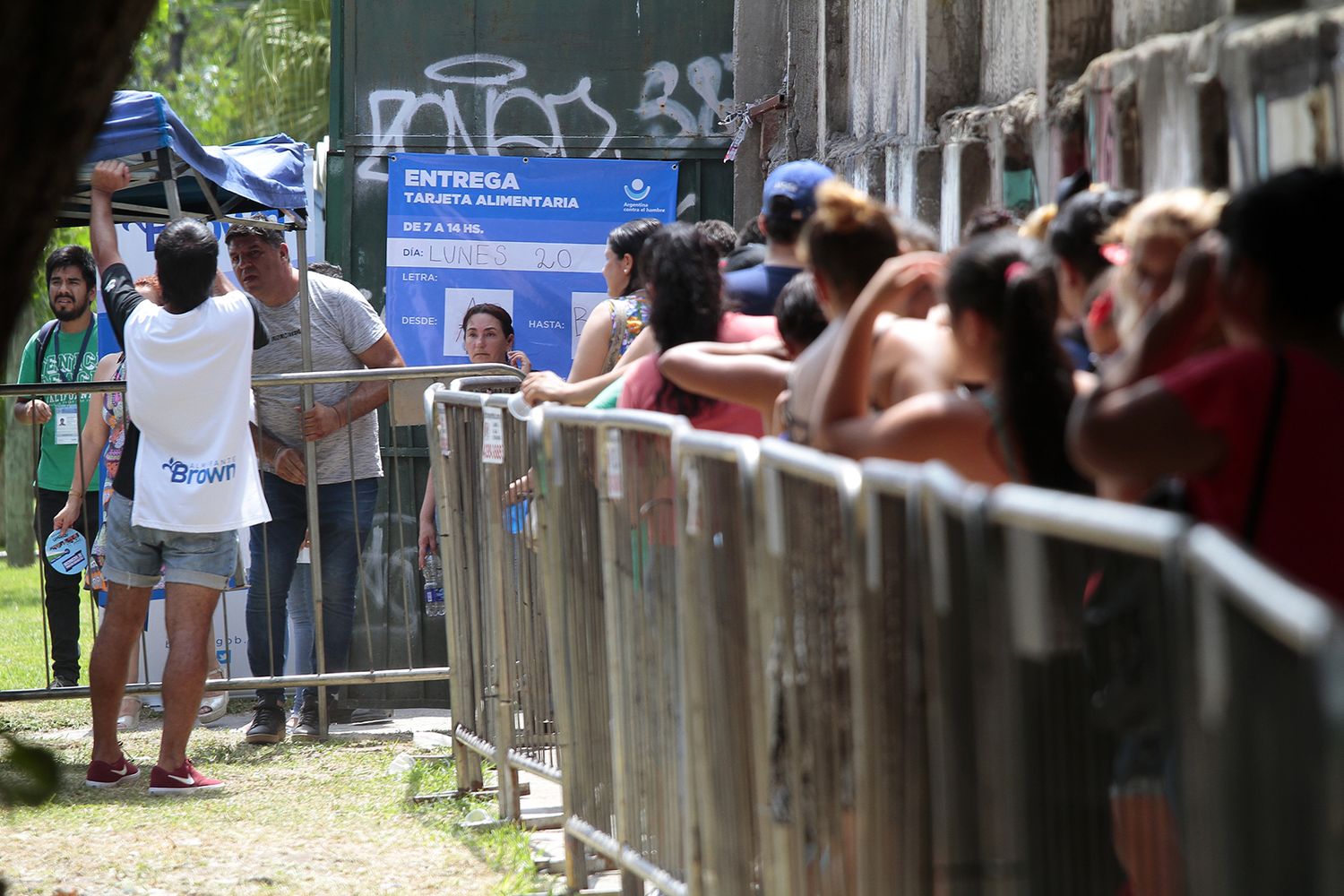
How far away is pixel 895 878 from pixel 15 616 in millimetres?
11815

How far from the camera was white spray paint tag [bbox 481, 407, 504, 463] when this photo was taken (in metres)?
5.38

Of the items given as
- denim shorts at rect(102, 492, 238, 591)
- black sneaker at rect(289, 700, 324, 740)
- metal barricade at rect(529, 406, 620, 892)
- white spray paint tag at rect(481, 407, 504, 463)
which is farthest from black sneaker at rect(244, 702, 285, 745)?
metal barricade at rect(529, 406, 620, 892)

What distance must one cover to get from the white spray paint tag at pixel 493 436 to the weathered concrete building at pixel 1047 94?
172 cm

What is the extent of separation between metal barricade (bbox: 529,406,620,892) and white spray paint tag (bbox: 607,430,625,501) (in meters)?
0.19

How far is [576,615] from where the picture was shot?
4609mm

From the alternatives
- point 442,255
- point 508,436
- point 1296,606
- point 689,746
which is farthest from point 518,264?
point 1296,606

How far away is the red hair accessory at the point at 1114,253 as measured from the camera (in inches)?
124

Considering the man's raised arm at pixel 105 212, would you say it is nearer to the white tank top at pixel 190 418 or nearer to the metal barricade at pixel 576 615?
the white tank top at pixel 190 418

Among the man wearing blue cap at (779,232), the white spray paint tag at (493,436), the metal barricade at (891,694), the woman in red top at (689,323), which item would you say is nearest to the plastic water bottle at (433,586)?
the white spray paint tag at (493,436)

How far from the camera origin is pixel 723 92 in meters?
9.25

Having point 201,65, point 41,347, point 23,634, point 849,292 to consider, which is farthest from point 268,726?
point 201,65

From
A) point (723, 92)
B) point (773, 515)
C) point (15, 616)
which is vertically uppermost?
point (723, 92)

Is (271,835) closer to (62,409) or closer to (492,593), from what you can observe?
(492,593)

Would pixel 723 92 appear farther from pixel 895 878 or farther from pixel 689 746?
pixel 895 878
